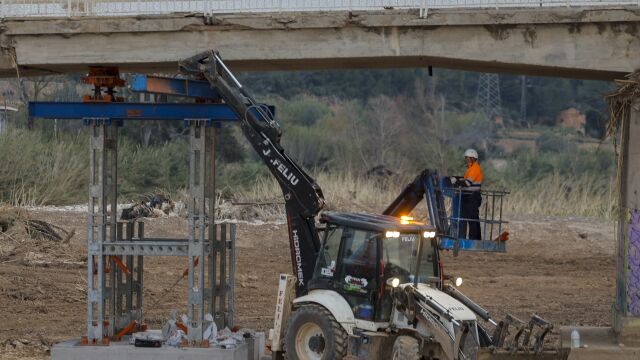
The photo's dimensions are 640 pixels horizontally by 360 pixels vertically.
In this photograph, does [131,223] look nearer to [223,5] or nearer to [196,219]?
[196,219]

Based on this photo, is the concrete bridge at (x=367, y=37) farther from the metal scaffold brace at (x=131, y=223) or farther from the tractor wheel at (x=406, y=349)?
the tractor wheel at (x=406, y=349)

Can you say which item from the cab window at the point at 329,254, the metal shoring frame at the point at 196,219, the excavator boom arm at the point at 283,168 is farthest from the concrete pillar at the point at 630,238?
the metal shoring frame at the point at 196,219

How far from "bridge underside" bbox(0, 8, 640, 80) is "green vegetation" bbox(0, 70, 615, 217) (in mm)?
13862

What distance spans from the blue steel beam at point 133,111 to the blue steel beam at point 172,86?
0.24 metres

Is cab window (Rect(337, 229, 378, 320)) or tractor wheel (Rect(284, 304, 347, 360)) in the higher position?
cab window (Rect(337, 229, 378, 320))

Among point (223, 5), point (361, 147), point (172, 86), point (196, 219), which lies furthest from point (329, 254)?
point (361, 147)

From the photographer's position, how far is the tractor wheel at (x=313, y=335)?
50.5 feet

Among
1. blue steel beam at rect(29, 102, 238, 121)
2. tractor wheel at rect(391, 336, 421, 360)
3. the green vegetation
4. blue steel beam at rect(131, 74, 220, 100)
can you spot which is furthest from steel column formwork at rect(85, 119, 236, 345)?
the green vegetation

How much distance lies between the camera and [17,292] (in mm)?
24062

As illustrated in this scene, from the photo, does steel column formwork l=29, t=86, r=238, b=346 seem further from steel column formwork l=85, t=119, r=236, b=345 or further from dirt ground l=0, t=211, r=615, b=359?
dirt ground l=0, t=211, r=615, b=359

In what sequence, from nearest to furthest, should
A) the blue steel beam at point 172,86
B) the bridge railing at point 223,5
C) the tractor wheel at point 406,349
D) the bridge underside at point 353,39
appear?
the tractor wheel at point 406,349
the blue steel beam at point 172,86
the bridge underside at point 353,39
the bridge railing at point 223,5

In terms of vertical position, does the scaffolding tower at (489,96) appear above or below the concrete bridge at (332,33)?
above

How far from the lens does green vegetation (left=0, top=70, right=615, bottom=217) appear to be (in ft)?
111

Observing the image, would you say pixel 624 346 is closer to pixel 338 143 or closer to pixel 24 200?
pixel 24 200
